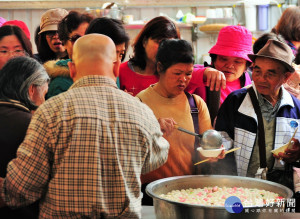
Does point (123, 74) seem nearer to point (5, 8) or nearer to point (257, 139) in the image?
point (257, 139)

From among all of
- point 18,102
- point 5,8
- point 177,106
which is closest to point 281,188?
point 177,106

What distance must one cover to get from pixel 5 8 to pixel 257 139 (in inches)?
185

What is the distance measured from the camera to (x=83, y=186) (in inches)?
62.1

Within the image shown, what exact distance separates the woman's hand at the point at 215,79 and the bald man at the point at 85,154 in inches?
38.7

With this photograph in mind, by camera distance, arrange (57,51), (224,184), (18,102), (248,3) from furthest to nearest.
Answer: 1. (248,3)
2. (57,51)
3. (224,184)
4. (18,102)

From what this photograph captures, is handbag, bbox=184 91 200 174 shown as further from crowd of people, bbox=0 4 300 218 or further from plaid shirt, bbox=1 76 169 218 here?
plaid shirt, bbox=1 76 169 218

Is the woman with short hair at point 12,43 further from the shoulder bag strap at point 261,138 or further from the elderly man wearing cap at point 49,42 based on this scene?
the shoulder bag strap at point 261,138

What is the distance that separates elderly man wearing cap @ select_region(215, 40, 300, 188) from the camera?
2.51 m

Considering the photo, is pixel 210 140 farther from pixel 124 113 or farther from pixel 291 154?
pixel 124 113

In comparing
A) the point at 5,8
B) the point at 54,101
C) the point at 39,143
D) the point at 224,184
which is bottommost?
the point at 224,184

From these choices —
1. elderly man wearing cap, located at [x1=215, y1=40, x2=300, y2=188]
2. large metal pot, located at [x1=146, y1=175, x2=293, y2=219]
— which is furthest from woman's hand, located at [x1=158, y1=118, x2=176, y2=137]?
elderly man wearing cap, located at [x1=215, y1=40, x2=300, y2=188]

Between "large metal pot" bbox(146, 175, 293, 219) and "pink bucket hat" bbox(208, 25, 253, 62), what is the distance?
100cm

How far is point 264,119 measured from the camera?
2.58 metres

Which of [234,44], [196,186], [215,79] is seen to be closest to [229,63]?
[234,44]
